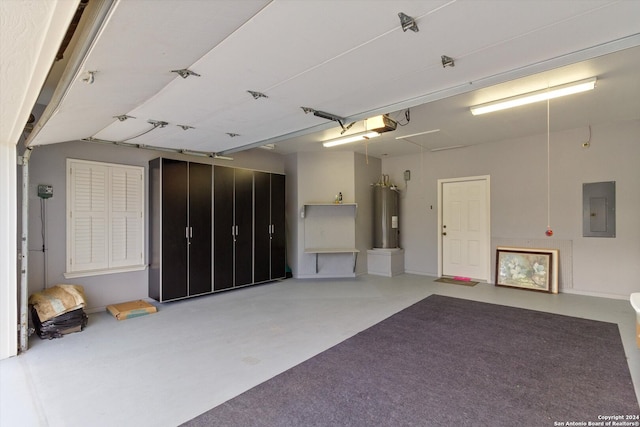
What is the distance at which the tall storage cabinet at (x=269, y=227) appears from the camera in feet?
19.4

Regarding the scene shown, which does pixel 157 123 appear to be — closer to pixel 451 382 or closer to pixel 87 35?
pixel 87 35

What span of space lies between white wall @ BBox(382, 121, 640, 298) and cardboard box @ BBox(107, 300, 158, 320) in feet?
17.9

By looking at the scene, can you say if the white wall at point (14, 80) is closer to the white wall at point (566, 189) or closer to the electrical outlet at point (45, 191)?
the electrical outlet at point (45, 191)

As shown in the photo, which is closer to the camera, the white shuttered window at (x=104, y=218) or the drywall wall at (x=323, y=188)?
the white shuttered window at (x=104, y=218)

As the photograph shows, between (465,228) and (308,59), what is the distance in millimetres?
5520

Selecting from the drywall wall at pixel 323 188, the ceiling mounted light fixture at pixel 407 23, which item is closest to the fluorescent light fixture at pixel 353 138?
the drywall wall at pixel 323 188

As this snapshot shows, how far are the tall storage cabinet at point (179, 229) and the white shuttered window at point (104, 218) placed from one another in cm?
22

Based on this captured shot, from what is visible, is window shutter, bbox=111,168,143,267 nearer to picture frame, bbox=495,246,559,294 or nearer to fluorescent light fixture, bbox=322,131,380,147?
fluorescent light fixture, bbox=322,131,380,147

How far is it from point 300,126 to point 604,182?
495cm

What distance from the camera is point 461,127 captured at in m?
5.00

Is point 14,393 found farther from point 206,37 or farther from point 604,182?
point 604,182

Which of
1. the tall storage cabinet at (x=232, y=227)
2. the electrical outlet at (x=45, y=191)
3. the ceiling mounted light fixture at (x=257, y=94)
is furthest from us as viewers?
the tall storage cabinet at (x=232, y=227)

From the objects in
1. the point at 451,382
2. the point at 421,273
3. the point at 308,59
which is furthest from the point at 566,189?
the point at 308,59

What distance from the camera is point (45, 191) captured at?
3.85 metres
